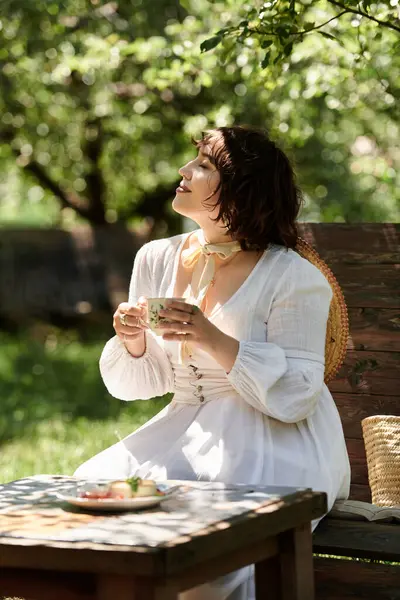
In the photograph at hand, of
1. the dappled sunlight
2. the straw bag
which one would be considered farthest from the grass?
the dappled sunlight

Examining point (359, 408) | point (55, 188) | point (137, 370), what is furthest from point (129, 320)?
point (55, 188)

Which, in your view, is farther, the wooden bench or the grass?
the grass

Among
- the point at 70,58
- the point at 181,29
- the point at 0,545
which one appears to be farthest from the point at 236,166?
the point at 70,58

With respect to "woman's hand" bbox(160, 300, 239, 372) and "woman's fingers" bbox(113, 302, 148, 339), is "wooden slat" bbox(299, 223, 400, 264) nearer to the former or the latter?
"woman's fingers" bbox(113, 302, 148, 339)

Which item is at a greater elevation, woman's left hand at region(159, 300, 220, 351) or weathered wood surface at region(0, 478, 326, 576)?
woman's left hand at region(159, 300, 220, 351)

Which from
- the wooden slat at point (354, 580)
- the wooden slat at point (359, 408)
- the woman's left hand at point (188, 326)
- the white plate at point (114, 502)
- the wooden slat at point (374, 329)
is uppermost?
the wooden slat at point (374, 329)

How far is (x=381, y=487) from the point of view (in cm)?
403

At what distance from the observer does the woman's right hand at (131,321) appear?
3.47m

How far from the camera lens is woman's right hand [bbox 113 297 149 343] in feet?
11.4

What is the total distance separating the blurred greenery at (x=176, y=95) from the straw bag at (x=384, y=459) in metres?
1.30

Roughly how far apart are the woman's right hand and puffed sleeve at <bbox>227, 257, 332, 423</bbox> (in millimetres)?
331

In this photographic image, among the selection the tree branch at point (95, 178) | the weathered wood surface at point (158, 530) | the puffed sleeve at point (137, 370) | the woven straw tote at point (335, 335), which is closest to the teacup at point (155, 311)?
the puffed sleeve at point (137, 370)

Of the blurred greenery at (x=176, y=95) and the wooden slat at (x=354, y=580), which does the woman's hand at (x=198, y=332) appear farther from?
the blurred greenery at (x=176, y=95)

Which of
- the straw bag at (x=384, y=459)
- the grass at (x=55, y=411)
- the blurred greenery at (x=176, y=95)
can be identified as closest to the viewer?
the straw bag at (x=384, y=459)
